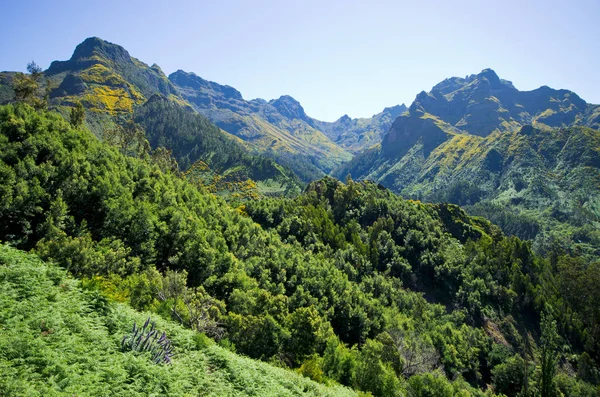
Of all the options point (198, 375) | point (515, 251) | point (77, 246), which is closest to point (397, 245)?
point (515, 251)

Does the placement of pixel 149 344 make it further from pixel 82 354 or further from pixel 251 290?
pixel 251 290

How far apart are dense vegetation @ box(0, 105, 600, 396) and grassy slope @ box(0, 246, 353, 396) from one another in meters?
1.89

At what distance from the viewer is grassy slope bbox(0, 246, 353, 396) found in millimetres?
14594

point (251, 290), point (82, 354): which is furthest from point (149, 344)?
point (251, 290)

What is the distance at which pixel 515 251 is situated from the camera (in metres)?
146

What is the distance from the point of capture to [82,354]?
16969 mm

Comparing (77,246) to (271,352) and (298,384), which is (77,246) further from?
(298,384)

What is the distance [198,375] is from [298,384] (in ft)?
31.9

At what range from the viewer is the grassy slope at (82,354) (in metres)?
14.6

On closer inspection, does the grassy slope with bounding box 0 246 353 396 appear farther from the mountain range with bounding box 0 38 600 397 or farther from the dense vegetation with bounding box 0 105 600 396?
the dense vegetation with bounding box 0 105 600 396

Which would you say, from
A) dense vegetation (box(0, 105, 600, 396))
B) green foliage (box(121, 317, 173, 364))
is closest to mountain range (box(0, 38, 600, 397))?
green foliage (box(121, 317, 173, 364))

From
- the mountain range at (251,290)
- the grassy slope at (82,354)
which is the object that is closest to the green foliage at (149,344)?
the mountain range at (251,290)

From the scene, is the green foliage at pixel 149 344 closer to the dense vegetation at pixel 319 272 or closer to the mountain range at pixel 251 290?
the mountain range at pixel 251 290

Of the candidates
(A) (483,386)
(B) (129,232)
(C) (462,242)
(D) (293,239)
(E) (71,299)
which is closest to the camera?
(E) (71,299)
